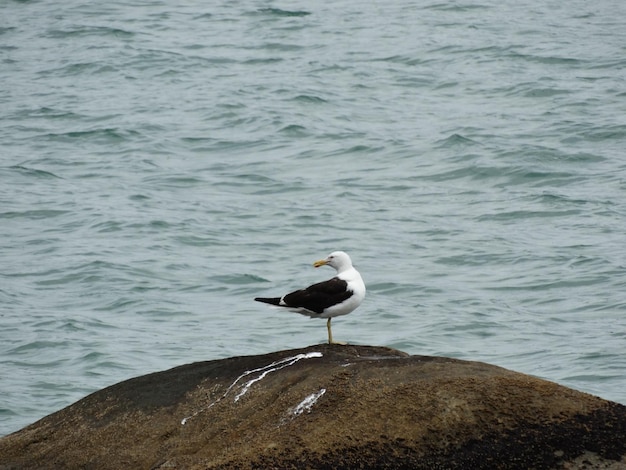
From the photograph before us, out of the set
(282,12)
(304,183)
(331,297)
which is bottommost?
(304,183)

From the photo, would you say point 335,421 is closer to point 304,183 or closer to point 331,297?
point 331,297

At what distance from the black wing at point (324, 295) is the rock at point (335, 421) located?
35.8 inches

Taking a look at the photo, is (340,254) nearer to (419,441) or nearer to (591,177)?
(419,441)

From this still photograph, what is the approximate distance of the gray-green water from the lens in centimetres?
1412

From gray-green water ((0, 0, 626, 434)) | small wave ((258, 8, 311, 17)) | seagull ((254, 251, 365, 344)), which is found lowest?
gray-green water ((0, 0, 626, 434))

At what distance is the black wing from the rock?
91cm

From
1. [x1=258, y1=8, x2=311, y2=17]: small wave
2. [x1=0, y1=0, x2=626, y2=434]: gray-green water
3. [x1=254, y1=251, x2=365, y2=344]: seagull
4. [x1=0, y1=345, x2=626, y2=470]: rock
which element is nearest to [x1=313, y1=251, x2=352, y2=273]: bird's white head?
[x1=254, y1=251, x2=365, y2=344]: seagull

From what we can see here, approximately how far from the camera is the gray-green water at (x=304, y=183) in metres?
14.1

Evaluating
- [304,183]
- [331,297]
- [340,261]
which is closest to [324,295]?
[331,297]

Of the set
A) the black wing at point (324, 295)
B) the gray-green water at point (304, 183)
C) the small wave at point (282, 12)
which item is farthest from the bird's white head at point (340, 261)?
the small wave at point (282, 12)

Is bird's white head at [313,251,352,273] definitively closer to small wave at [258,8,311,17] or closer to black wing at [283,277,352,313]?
black wing at [283,277,352,313]

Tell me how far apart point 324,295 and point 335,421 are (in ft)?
6.51

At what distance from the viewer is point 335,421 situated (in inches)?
237

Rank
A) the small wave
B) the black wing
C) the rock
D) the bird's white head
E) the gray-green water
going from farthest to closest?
the small wave < the gray-green water < the bird's white head < the black wing < the rock
